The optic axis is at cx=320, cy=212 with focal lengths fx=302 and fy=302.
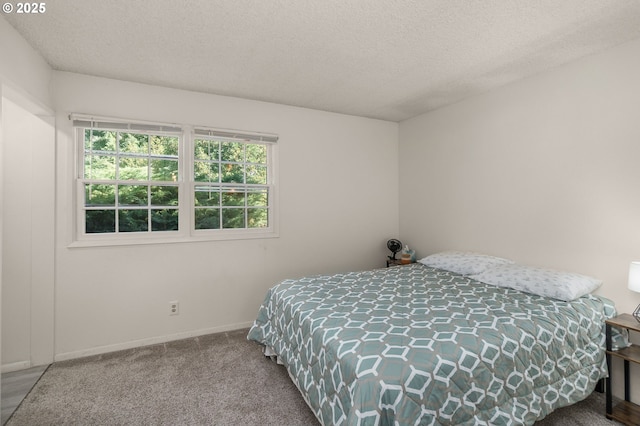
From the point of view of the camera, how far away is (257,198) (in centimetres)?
365

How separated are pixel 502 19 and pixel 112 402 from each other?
3.71 meters

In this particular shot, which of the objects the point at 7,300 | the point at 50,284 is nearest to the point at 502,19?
the point at 50,284

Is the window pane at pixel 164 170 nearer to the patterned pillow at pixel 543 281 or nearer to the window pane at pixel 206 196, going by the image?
the window pane at pixel 206 196

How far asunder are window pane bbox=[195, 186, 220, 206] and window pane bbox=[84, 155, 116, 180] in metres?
0.79

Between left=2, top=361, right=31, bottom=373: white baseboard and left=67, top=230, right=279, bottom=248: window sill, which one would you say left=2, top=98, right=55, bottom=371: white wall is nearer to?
left=2, top=361, right=31, bottom=373: white baseboard

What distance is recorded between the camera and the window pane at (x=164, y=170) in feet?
10.3

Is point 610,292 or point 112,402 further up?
point 610,292

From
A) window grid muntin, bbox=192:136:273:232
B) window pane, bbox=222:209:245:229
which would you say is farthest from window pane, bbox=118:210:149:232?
window pane, bbox=222:209:245:229

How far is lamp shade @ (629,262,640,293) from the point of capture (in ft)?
6.45

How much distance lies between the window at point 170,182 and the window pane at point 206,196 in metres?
0.01

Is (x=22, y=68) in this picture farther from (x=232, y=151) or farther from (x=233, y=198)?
(x=233, y=198)

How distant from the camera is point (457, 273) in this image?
9.95 feet

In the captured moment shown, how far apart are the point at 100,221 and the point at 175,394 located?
180cm

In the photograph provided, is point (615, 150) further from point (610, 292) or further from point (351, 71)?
point (351, 71)
